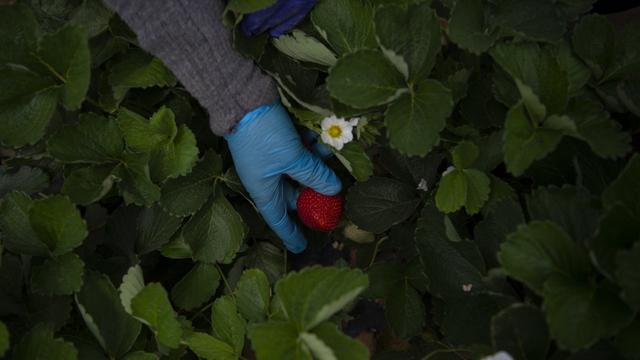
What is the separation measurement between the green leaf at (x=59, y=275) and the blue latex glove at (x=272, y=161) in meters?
0.33

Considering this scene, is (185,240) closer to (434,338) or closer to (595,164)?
(434,338)

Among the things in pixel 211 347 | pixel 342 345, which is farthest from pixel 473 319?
pixel 211 347

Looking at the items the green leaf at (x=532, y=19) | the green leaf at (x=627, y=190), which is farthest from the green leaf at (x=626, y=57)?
the green leaf at (x=627, y=190)

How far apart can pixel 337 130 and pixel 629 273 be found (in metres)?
0.54

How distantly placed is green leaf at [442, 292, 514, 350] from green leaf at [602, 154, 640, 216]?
0.22 m

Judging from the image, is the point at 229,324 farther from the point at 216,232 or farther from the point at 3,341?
the point at 3,341

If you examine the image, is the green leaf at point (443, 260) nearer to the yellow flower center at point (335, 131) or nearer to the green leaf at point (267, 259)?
the yellow flower center at point (335, 131)

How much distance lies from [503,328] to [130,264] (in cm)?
69

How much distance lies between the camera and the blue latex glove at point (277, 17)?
0.96m

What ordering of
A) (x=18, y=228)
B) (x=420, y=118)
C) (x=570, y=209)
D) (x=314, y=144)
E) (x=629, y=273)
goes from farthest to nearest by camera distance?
(x=314, y=144), (x=18, y=228), (x=420, y=118), (x=570, y=209), (x=629, y=273)

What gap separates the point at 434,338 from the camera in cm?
115

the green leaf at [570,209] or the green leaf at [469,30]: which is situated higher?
the green leaf at [469,30]

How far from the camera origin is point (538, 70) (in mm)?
842

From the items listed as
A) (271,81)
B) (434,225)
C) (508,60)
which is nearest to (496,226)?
(434,225)
